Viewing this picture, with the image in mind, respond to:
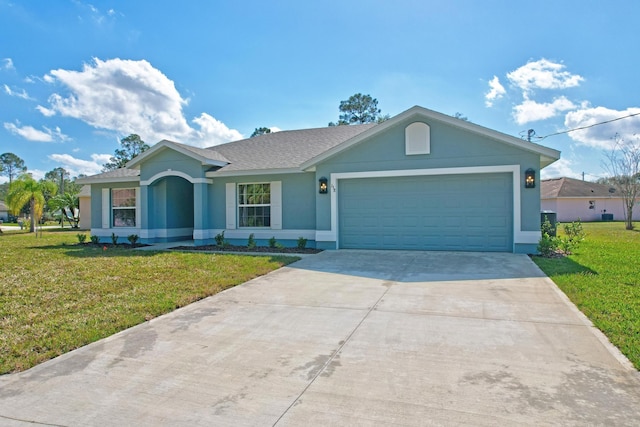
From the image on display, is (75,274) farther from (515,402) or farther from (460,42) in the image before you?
(460,42)

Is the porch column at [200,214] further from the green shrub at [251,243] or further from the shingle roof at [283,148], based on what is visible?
the green shrub at [251,243]

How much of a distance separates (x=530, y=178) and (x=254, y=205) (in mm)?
8703

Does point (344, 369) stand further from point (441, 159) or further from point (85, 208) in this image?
point (85, 208)

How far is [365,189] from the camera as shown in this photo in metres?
12.0

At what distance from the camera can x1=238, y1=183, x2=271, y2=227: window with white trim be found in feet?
44.9

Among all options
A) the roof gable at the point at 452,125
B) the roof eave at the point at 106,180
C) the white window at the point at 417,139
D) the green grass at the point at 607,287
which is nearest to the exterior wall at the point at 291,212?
the roof gable at the point at 452,125

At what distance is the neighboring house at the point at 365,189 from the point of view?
10688 millimetres

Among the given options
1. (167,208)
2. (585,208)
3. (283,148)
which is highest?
(283,148)

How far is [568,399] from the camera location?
294 cm

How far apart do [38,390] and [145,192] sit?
12534mm

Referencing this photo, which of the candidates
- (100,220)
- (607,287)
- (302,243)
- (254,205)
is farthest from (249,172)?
(607,287)

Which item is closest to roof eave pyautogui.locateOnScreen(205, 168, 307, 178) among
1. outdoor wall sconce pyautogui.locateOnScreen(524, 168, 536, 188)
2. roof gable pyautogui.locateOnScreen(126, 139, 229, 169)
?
roof gable pyautogui.locateOnScreen(126, 139, 229, 169)

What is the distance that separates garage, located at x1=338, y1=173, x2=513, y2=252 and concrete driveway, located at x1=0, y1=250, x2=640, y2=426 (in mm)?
4920

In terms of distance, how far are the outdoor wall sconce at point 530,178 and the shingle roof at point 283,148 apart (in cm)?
667
